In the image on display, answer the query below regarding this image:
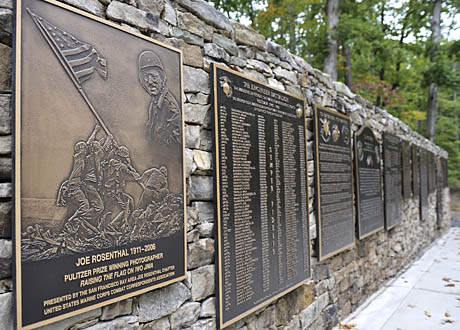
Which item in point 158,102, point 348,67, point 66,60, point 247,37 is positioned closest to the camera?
point 66,60

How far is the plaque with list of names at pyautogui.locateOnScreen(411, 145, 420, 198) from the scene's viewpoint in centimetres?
753

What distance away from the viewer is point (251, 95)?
2639 millimetres

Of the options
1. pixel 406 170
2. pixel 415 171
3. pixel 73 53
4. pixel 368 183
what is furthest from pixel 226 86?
pixel 415 171

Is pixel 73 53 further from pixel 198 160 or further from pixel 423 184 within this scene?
pixel 423 184

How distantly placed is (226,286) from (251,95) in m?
1.37

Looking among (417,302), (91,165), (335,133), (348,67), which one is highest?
(348,67)

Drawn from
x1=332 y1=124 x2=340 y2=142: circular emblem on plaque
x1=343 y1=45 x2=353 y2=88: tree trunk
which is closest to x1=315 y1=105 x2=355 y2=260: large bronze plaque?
x1=332 y1=124 x2=340 y2=142: circular emblem on plaque

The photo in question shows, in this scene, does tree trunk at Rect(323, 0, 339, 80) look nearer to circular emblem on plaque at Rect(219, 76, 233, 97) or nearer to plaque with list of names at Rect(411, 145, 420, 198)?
plaque with list of names at Rect(411, 145, 420, 198)

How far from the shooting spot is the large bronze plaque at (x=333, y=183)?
3598 mm

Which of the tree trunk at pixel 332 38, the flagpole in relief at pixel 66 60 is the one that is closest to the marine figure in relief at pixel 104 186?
the flagpole in relief at pixel 66 60

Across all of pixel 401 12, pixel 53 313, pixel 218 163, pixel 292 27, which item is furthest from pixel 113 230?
pixel 401 12

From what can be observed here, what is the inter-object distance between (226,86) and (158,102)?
64 centimetres

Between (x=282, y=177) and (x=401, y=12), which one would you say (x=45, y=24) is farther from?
(x=401, y=12)

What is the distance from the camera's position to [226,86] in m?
2.39
